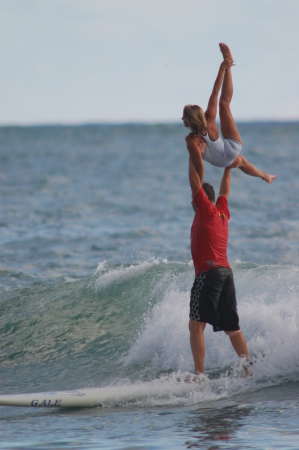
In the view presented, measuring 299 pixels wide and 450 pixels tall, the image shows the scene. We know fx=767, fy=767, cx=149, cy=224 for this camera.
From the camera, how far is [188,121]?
6.95 metres

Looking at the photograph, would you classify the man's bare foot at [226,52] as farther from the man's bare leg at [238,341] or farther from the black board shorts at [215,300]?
the man's bare leg at [238,341]

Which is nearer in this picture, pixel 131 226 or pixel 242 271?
pixel 242 271

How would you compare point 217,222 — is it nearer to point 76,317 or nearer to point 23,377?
point 23,377

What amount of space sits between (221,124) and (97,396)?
279cm

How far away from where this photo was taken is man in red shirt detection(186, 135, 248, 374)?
7078 mm

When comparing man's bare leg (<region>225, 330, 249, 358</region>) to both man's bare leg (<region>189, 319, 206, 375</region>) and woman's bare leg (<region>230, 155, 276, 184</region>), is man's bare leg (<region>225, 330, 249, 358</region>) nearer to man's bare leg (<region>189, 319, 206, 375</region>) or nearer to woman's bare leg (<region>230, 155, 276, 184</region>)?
man's bare leg (<region>189, 319, 206, 375</region>)

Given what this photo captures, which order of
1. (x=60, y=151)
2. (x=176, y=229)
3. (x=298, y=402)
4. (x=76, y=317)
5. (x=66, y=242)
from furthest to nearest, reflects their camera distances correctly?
1. (x=60, y=151)
2. (x=176, y=229)
3. (x=66, y=242)
4. (x=76, y=317)
5. (x=298, y=402)

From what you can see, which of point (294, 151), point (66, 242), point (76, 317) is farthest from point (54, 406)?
point (294, 151)

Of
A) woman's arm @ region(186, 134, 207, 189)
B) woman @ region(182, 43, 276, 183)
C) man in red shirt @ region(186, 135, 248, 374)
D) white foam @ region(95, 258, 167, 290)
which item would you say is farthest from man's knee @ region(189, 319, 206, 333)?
white foam @ region(95, 258, 167, 290)

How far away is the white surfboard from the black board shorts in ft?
2.17

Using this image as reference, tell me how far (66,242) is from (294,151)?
4389cm

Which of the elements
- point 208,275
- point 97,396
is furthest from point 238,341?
point 97,396

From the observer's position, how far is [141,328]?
955 centimetres

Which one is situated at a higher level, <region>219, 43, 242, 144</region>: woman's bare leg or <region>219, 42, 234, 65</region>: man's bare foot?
<region>219, 42, 234, 65</region>: man's bare foot
